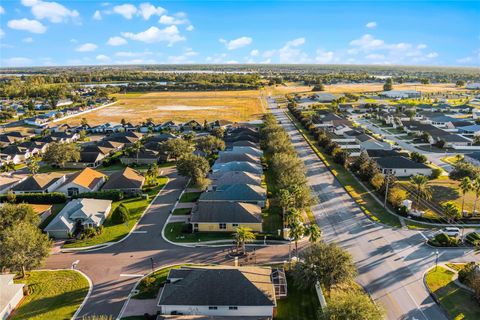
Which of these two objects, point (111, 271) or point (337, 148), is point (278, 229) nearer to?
point (111, 271)

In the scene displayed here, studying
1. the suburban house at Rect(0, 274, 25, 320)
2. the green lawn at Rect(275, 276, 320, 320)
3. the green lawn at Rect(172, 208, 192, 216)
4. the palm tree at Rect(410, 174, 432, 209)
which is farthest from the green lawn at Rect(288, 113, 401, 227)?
the suburban house at Rect(0, 274, 25, 320)

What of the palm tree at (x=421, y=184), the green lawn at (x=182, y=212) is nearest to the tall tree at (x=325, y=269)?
the green lawn at (x=182, y=212)

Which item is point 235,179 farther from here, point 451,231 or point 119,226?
point 451,231

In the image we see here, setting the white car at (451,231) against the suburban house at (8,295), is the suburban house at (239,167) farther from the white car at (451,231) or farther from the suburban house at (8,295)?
the suburban house at (8,295)

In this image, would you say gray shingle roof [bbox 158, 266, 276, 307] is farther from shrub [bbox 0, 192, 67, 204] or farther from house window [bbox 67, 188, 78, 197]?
house window [bbox 67, 188, 78, 197]

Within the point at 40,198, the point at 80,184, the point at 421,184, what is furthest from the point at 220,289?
the point at 40,198

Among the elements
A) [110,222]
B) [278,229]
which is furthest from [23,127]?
[278,229]
